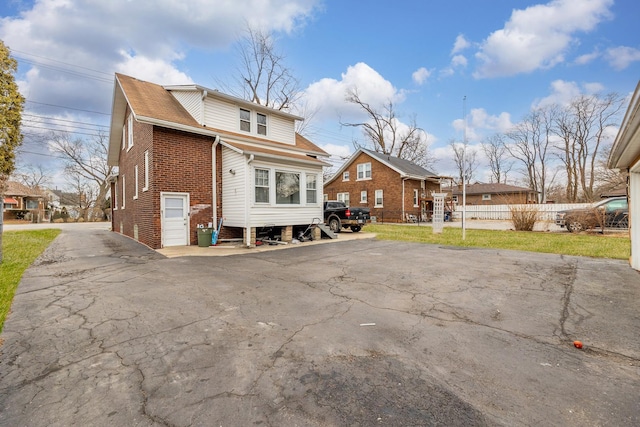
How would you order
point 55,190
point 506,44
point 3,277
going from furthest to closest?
point 55,190, point 506,44, point 3,277

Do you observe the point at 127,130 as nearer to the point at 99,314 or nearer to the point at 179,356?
the point at 99,314

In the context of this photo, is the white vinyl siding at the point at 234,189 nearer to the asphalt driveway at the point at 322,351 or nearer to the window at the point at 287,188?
the window at the point at 287,188

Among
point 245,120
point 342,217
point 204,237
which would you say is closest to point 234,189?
point 204,237

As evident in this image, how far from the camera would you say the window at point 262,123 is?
1470 cm

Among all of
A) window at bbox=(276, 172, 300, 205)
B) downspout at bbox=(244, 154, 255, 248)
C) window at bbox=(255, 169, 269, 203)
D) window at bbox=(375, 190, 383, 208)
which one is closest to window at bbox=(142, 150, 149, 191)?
downspout at bbox=(244, 154, 255, 248)

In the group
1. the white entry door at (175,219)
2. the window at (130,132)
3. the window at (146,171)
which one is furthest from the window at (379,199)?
the window at (146,171)

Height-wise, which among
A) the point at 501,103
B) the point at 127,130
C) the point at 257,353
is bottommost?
the point at 257,353

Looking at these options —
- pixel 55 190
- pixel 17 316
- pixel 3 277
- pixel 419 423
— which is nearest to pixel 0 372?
pixel 17 316

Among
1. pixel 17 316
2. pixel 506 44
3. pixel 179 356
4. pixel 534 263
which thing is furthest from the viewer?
pixel 506 44

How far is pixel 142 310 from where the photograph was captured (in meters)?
4.37

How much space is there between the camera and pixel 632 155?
20.4 ft

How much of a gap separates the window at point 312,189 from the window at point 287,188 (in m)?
0.64

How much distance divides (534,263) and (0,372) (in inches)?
406

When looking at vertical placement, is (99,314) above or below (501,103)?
below
